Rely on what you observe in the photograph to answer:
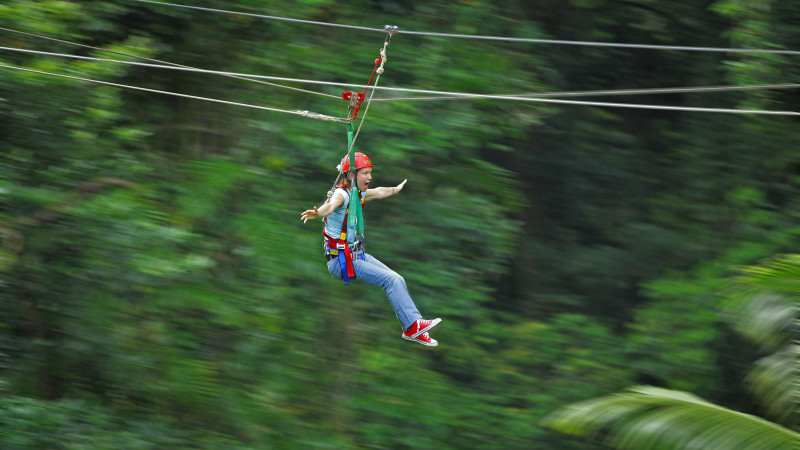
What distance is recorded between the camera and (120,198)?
757 centimetres

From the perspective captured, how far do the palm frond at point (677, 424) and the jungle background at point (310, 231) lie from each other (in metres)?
1.81

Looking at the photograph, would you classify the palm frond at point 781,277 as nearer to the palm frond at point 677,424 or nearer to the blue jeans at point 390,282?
the palm frond at point 677,424

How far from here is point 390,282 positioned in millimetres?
5281

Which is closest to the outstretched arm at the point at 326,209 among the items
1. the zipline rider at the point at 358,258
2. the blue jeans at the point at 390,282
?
the zipline rider at the point at 358,258

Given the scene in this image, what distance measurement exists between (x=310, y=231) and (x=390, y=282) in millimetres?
2746

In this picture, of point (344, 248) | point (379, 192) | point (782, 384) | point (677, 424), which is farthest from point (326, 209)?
point (782, 384)

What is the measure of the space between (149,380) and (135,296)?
84 cm

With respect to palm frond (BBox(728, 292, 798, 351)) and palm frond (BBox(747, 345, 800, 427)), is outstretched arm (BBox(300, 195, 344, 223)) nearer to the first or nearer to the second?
palm frond (BBox(728, 292, 798, 351))

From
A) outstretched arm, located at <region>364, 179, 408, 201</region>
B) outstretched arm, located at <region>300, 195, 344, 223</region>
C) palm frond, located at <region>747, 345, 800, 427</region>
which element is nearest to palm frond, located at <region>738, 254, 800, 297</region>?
palm frond, located at <region>747, 345, 800, 427</region>

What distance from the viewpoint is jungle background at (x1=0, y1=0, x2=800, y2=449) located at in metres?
7.70

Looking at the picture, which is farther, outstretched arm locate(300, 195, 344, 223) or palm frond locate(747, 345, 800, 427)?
palm frond locate(747, 345, 800, 427)

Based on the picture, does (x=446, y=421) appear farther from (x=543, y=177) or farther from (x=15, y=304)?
(x=15, y=304)

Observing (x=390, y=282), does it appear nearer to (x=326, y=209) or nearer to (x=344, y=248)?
(x=344, y=248)

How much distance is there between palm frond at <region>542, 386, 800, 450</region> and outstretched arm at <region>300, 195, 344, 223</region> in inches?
101
